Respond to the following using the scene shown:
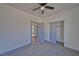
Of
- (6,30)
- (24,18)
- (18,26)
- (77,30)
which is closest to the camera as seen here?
(6,30)

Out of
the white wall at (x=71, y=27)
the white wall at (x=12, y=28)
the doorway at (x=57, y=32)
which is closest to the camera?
the white wall at (x=12, y=28)

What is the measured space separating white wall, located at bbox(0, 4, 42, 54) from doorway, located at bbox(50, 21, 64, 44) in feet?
7.60

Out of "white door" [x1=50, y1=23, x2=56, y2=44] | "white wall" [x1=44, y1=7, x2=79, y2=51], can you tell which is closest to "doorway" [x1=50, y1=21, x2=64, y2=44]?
"white door" [x1=50, y1=23, x2=56, y2=44]

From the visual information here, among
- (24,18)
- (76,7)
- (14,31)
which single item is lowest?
(14,31)

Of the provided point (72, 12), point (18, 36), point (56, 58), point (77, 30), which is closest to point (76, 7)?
point (72, 12)

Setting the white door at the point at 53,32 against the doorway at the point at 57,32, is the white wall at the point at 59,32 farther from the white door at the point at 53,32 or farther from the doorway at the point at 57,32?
the white door at the point at 53,32

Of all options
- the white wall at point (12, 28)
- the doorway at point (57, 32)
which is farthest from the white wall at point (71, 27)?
the white wall at point (12, 28)

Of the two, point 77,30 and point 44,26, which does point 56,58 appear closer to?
point 77,30

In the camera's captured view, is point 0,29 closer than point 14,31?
Yes

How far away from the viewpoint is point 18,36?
213 inches

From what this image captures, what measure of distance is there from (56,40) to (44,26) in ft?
Result: 6.17

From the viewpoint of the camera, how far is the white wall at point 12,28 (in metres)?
4.19

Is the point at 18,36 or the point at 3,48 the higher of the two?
the point at 18,36

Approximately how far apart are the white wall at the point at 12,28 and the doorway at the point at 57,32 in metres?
2.32
